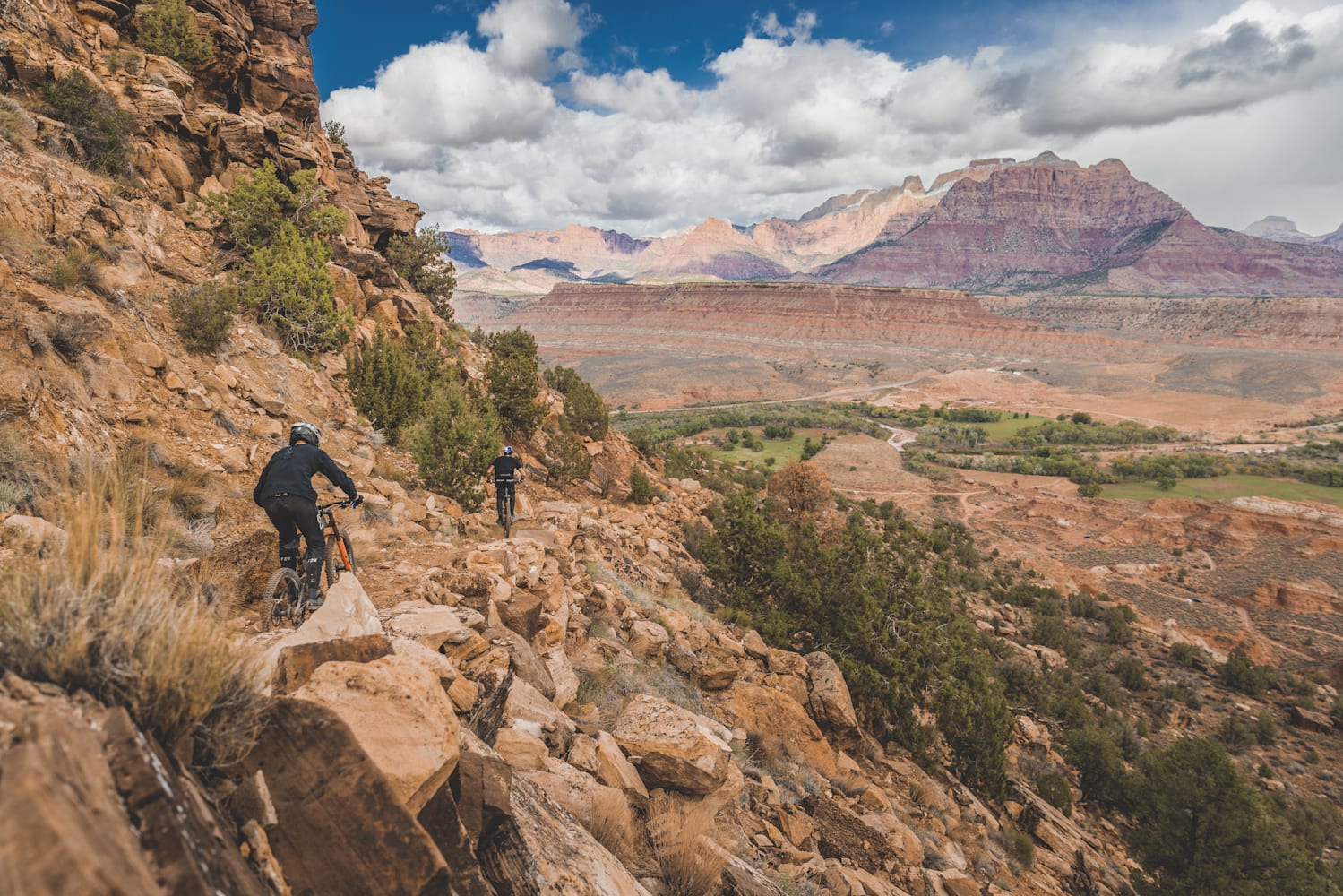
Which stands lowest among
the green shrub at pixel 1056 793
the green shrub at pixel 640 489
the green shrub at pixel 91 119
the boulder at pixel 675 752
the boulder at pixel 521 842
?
the green shrub at pixel 1056 793

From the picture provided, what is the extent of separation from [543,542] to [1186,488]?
189 feet

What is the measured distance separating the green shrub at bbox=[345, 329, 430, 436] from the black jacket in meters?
9.09

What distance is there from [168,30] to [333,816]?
74.7ft

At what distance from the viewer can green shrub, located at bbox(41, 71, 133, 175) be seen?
11523 mm

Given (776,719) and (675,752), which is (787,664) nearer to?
(776,719)

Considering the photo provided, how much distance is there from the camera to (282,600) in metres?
5.53

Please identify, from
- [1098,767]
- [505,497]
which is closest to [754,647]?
[505,497]

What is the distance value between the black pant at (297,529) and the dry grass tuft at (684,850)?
3.95 metres

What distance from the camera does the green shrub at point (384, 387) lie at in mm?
14305

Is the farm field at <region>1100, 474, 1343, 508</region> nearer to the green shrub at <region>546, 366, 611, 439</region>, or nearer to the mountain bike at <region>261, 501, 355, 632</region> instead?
the green shrub at <region>546, 366, 611, 439</region>

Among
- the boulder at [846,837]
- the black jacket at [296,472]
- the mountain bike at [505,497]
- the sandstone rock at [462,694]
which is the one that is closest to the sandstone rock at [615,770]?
the sandstone rock at [462,694]

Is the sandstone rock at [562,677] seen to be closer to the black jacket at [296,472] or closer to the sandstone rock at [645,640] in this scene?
the sandstone rock at [645,640]

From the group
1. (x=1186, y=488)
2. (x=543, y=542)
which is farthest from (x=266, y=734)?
(x=1186, y=488)

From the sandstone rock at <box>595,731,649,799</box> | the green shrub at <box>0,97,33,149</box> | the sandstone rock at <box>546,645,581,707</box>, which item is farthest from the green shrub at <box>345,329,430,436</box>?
the sandstone rock at <box>595,731,649,799</box>
